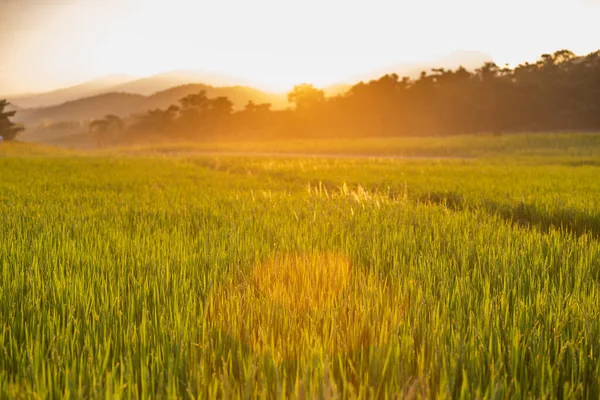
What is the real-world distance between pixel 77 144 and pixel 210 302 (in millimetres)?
133547

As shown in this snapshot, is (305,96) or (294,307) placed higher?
(305,96)

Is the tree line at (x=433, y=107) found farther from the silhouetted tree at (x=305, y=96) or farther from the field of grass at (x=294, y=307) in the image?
the field of grass at (x=294, y=307)

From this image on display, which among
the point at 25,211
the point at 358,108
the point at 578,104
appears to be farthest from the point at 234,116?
the point at 25,211

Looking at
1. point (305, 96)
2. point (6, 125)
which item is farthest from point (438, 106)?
point (6, 125)

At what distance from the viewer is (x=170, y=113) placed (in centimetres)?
7169

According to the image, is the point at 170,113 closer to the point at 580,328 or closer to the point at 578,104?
the point at 578,104

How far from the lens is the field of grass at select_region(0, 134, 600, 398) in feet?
4.67

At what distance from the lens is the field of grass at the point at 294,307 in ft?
4.67

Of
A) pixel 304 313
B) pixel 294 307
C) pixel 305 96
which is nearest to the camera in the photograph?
pixel 304 313

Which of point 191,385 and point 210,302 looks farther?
point 210,302

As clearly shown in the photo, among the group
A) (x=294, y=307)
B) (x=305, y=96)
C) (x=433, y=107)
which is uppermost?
(x=305, y=96)

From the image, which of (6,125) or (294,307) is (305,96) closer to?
(6,125)

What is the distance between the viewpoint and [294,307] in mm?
2072

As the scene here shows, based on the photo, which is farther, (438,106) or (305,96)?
(305,96)
